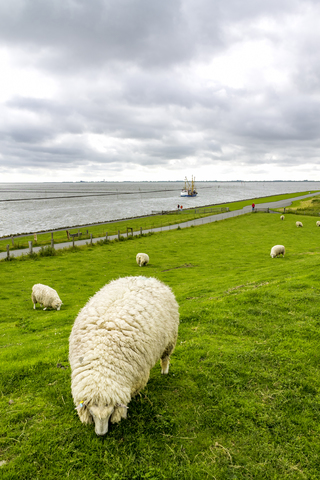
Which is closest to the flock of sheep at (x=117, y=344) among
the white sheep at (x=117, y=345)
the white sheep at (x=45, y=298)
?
the white sheep at (x=117, y=345)

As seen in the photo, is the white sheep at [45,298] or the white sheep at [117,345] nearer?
the white sheep at [117,345]

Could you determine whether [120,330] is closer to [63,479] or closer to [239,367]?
[63,479]

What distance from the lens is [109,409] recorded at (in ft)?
12.4

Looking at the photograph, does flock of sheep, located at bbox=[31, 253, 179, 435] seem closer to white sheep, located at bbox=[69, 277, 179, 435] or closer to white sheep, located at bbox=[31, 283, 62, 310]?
white sheep, located at bbox=[69, 277, 179, 435]

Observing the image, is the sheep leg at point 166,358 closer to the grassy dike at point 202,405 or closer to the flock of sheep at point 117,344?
the flock of sheep at point 117,344

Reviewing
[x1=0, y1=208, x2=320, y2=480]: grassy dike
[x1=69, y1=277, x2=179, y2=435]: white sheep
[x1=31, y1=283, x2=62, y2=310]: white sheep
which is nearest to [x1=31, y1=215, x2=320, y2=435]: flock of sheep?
[x1=69, y1=277, x2=179, y2=435]: white sheep

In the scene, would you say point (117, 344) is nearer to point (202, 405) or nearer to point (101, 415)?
point (101, 415)

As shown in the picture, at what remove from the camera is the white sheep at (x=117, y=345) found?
3.83 m

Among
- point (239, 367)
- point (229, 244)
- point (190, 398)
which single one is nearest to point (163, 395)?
point (190, 398)

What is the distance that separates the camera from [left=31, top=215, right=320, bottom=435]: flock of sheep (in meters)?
3.84

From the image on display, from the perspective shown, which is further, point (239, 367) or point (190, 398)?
point (239, 367)

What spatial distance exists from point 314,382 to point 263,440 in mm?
1934

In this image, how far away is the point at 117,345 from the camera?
4.27 meters

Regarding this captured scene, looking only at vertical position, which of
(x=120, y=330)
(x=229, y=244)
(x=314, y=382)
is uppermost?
(x=120, y=330)
